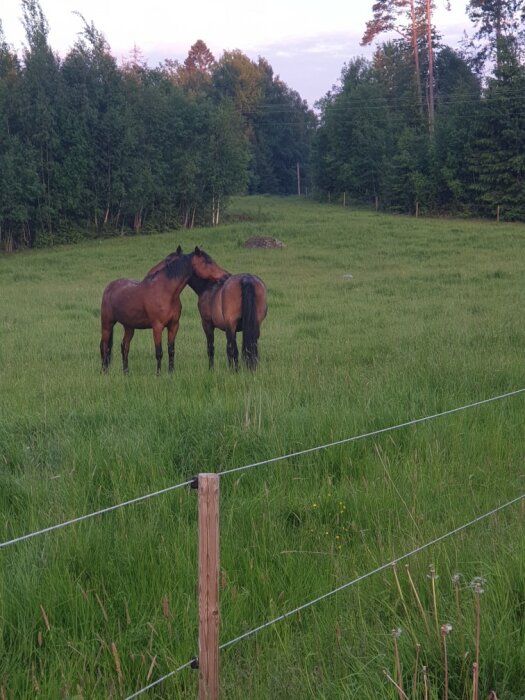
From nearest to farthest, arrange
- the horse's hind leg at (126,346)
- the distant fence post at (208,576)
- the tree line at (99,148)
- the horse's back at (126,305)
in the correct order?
the distant fence post at (208,576), the horse's back at (126,305), the horse's hind leg at (126,346), the tree line at (99,148)

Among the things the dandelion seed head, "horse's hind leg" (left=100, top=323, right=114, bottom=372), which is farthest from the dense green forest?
the dandelion seed head

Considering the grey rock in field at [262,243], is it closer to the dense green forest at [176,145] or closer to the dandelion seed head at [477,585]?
the dense green forest at [176,145]

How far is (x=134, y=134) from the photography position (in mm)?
48625

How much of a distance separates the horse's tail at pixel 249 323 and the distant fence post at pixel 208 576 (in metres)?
7.42

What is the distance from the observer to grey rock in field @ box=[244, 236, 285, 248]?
36188 millimetres

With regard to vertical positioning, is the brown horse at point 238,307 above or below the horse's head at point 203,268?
below

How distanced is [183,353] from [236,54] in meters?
87.2

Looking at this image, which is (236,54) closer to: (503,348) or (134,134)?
(134,134)

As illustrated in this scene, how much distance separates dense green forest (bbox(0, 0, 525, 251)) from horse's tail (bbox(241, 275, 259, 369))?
114 feet

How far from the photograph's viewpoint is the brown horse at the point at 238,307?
392 inches

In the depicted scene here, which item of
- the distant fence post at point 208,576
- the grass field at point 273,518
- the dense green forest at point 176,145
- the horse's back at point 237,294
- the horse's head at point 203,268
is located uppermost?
the dense green forest at point 176,145

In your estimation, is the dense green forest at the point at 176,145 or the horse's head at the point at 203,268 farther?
the dense green forest at the point at 176,145

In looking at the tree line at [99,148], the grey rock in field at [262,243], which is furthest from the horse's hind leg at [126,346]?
the tree line at [99,148]

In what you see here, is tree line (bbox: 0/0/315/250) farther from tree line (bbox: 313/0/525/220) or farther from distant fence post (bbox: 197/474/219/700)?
distant fence post (bbox: 197/474/219/700)
